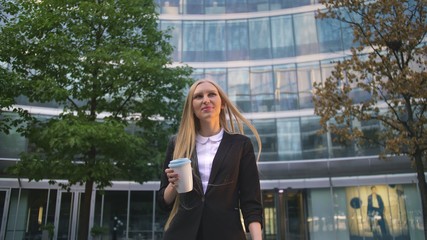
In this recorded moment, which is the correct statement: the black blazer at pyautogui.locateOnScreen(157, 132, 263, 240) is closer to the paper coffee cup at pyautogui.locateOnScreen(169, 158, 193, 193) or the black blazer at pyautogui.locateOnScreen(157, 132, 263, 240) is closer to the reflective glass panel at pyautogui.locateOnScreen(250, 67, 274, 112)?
the paper coffee cup at pyautogui.locateOnScreen(169, 158, 193, 193)

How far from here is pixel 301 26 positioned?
26000mm

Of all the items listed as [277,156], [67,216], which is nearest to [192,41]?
[277,156]

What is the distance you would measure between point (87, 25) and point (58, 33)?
91 cm

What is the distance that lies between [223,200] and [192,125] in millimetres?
536

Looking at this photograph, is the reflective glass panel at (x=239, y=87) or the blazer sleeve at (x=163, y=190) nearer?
the blazer sleeve at (x=163, y=190)

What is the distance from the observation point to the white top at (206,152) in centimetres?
243

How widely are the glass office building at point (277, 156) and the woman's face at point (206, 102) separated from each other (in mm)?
20034

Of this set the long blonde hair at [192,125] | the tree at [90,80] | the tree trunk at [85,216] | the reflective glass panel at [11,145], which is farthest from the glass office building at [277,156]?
the long blonde hair at [192,125]

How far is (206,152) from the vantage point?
2.55 m

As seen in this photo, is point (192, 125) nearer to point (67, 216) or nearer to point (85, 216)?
point (85, 216)

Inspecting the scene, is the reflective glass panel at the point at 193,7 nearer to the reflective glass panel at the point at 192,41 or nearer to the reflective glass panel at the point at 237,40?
the reflective glass panel at the point at 192,41

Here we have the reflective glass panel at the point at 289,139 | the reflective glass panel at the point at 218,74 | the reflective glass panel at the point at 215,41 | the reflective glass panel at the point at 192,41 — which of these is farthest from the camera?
the reflective glass panel at the point at 215,41

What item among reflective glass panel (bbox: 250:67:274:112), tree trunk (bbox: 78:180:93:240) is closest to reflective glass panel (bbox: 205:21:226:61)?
reflective glass panel (bbox: 250:67:274:112)

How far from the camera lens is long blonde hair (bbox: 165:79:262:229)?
2.53 meters
